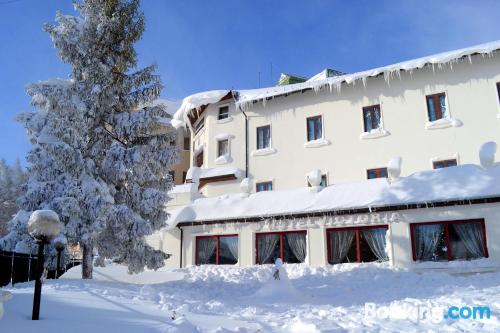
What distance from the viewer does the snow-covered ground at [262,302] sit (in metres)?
6.47

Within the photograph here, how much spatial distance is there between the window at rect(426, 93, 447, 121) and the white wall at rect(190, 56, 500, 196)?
0.74 feet

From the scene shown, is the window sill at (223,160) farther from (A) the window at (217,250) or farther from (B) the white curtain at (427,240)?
(B) the white curtain at (427,240)

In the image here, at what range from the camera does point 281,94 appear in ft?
74.3

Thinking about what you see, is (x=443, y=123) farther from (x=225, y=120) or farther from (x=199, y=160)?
(x=199, y=160)

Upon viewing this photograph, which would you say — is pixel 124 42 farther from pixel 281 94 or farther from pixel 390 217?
pixel 390 217

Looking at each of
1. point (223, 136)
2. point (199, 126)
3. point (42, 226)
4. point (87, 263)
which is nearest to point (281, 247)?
point (87, 263)

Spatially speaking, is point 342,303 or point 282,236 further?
point 282,236

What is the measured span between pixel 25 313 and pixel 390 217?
11.7 m

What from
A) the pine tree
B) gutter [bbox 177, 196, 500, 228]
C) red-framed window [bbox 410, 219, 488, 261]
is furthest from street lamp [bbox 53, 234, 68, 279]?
the pine tree

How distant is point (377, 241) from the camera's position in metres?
14.9

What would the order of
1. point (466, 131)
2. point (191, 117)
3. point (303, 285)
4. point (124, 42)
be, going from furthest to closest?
point (191, 117) < point (466, 131) < point (124, 42) < point (303, 285)

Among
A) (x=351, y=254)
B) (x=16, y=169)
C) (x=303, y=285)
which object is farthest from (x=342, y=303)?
(x=16, y=169)

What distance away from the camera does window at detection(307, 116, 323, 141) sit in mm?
21891

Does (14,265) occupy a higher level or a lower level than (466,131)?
lower
